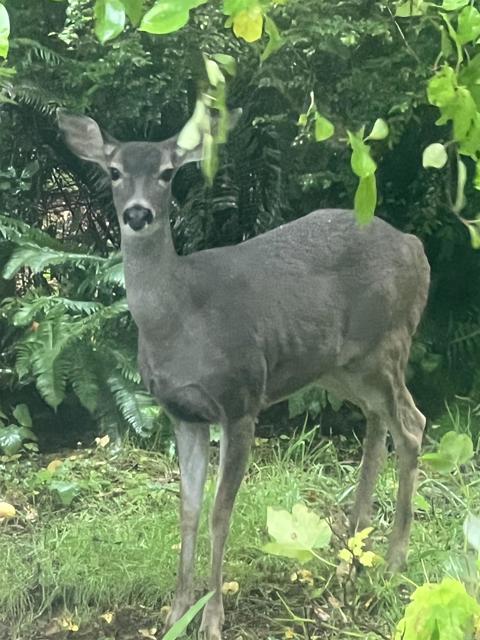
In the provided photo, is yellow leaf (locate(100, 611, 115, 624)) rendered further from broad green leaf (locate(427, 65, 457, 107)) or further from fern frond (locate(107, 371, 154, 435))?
broad green leaf (locate(427, 65, 457, 107))

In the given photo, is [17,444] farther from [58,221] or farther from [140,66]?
[140,66]

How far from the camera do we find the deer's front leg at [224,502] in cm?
363

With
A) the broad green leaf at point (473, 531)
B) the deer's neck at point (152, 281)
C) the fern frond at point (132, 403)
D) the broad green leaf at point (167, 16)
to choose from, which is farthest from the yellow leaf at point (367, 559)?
the broad green leaf at point (167, 16)

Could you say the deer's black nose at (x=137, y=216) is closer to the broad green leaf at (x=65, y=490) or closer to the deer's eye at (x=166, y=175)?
the deer's eye at (x=166, y=175)

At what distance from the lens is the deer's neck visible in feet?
11.8

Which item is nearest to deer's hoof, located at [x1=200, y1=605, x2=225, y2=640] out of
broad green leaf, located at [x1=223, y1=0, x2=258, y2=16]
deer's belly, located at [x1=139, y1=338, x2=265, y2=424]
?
deer's belly, located at [x1=139, y1=338, x2=265, y2=424]

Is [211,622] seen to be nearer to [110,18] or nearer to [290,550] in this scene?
[290,550]

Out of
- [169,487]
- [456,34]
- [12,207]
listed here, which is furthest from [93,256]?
[456,34]

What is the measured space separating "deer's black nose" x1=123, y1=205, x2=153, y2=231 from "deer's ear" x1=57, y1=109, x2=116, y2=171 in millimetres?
281

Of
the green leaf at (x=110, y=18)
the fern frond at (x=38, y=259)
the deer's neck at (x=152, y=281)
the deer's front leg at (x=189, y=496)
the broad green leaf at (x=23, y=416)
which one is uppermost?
the green leaf at (x=110, y=18)

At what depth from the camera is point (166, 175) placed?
3.55 meters

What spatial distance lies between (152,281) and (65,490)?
1797 millimetres

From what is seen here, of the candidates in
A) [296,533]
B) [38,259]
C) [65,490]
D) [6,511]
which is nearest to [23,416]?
[38,259]

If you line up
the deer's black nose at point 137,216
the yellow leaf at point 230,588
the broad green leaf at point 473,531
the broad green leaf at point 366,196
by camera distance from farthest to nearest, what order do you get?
1. the yellow leaf at point 230,588
2. the deer's black nose at point 137,216
3. the broad green leaf at point 473,531
4. the broad green leaf at point 366,196
